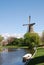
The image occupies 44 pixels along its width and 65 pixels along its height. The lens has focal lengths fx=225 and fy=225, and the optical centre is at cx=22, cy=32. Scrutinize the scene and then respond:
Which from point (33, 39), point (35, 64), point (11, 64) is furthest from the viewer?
point (33, 39)

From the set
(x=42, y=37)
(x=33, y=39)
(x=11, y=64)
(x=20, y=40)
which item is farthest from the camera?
(x=20, y=40)

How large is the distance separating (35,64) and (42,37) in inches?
2806

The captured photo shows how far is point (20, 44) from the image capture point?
9831 centimetres

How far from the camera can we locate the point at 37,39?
82.2m

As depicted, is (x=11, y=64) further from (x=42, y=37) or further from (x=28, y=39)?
(x=42, y=37)

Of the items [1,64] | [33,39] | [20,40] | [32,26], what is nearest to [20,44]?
[20,40]

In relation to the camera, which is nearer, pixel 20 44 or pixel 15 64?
pixel 15 64

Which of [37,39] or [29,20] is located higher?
[29,20]

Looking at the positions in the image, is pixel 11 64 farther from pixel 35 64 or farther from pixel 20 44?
pixel 20 44

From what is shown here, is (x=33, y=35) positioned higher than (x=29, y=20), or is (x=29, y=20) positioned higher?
(x=29, y=20)

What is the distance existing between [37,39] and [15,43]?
75.9ft

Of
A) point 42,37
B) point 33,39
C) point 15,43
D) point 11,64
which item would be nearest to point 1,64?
point 11,64

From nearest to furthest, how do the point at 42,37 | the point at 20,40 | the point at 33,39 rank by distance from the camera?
the point at 33,39, the point at 42,37, the point at 20,40

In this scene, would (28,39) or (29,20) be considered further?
(29,20)
